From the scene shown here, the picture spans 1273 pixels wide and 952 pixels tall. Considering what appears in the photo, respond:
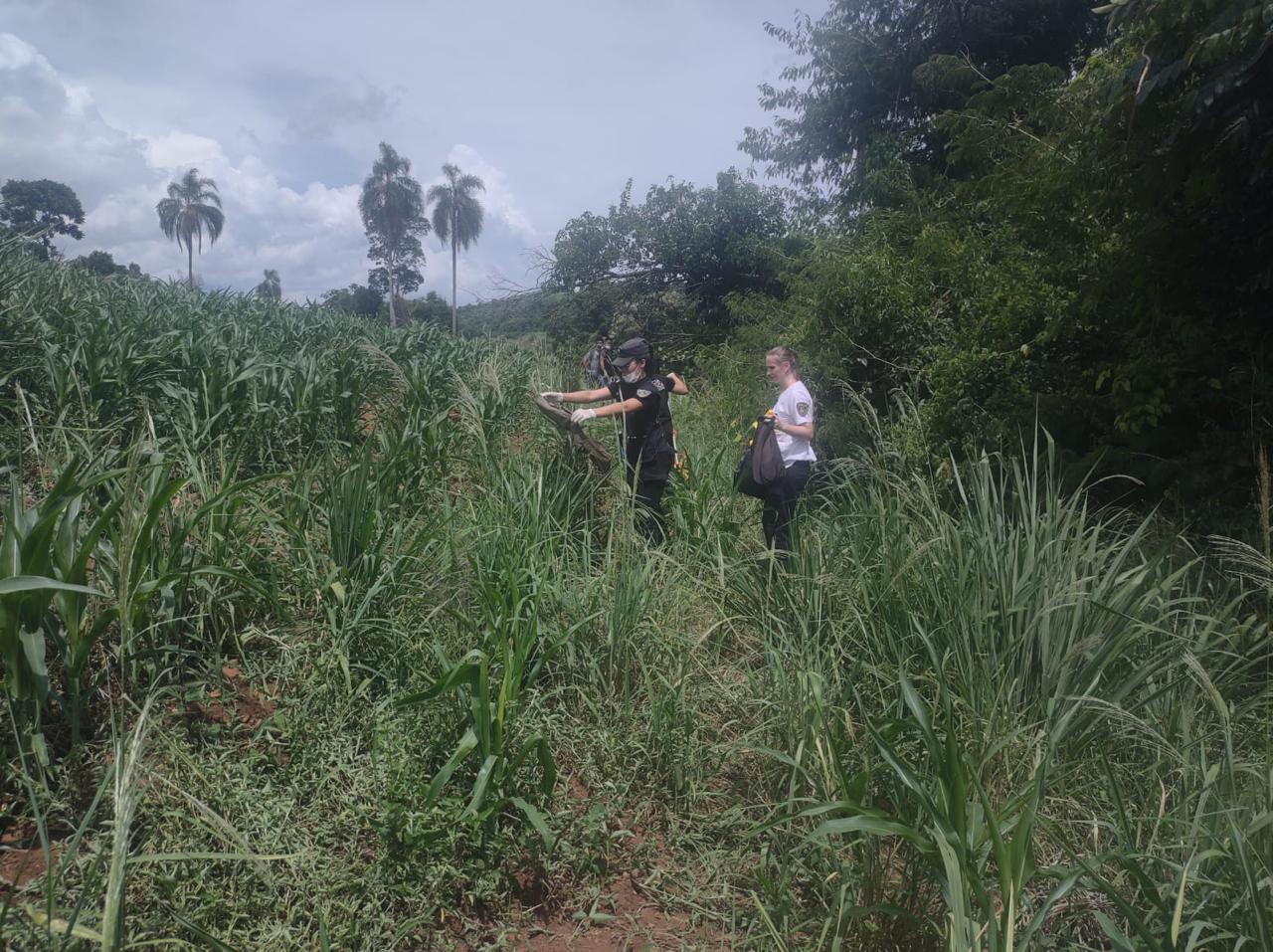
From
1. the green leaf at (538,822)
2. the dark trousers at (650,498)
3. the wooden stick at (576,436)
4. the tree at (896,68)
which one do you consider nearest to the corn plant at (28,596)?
the green leaf at (538,822)

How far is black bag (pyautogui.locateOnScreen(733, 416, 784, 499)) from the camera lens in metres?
4.55

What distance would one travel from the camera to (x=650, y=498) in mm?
4840

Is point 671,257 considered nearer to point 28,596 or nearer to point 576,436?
point 576,436

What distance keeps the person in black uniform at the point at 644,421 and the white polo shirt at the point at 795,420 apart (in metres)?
0.65

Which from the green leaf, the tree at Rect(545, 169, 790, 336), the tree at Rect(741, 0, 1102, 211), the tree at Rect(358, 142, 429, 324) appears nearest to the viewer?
the green leaf

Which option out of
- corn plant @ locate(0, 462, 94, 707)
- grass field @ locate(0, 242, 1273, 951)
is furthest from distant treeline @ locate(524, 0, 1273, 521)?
→ corn plant @ locate(0, 462, 94, 707)

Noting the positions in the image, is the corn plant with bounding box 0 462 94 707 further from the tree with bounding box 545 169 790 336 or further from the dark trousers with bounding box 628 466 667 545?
the tree with bounding box 545 169 790 336

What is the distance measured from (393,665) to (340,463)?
1448 millimetres

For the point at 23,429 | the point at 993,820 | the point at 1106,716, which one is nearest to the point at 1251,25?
the point at 1106,716

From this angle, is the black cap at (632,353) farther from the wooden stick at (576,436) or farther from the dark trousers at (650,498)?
the dark trousers at (650,498)

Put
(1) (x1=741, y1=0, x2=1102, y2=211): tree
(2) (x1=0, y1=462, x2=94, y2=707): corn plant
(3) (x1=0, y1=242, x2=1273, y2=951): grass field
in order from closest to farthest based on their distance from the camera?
(3) (x1=0, y1=242, x2=1273, y2=951): grass field → (2) (x1=0, y1=462, x2=94, y2=707): corn plant → (1) (x1=741, y1=0, x2=1102, y2=211): tree

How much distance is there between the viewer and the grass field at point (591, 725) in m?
2.10

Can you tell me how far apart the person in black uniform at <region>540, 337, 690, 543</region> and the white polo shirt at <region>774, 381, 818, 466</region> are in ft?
2.12

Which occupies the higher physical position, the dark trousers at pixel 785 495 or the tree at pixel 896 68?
the tree at pixel 896 68
